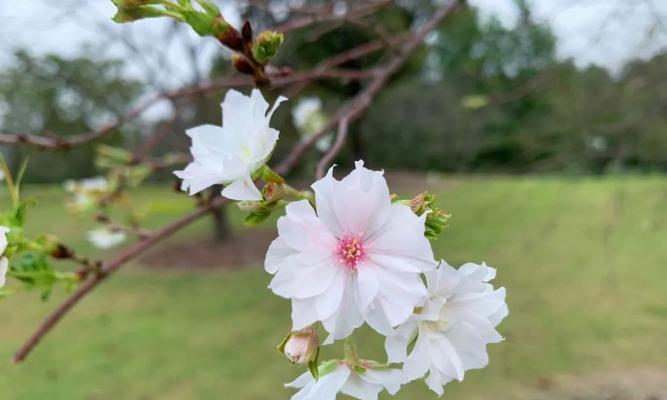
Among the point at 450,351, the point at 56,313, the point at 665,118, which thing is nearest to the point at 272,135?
the point at 450,351

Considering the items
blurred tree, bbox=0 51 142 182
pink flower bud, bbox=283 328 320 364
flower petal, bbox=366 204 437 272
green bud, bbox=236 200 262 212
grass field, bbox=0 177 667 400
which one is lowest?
pink flower bud, bbox=283 328 320 364

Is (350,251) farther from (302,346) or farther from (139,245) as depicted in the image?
(139,245)

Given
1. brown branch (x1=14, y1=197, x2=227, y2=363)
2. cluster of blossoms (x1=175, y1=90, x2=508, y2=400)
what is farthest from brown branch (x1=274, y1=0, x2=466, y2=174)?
cluster of blossoms (x1=175, y1=90, x2=508, y2=400)

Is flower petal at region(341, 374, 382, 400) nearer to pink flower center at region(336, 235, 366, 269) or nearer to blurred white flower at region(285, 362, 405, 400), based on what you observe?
blurred white flower at region(285, 362, 405, 400)

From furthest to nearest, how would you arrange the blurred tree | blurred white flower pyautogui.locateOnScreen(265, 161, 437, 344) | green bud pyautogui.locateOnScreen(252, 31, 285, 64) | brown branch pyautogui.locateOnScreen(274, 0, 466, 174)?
the blurred tree → brown branch pyautogui.locateOnScreen(274, 0, 466, 174) → green bud pyautogui.locateOnScreen(252, 31, 285, 64) → blurred white flower pyautogui.locateOnScreen(265, 161, 437, 344)

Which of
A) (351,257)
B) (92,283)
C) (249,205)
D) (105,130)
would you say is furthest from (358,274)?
(105,130)

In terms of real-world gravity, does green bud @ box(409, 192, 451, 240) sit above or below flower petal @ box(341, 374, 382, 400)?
above

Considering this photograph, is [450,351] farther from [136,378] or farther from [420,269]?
[136,378]
